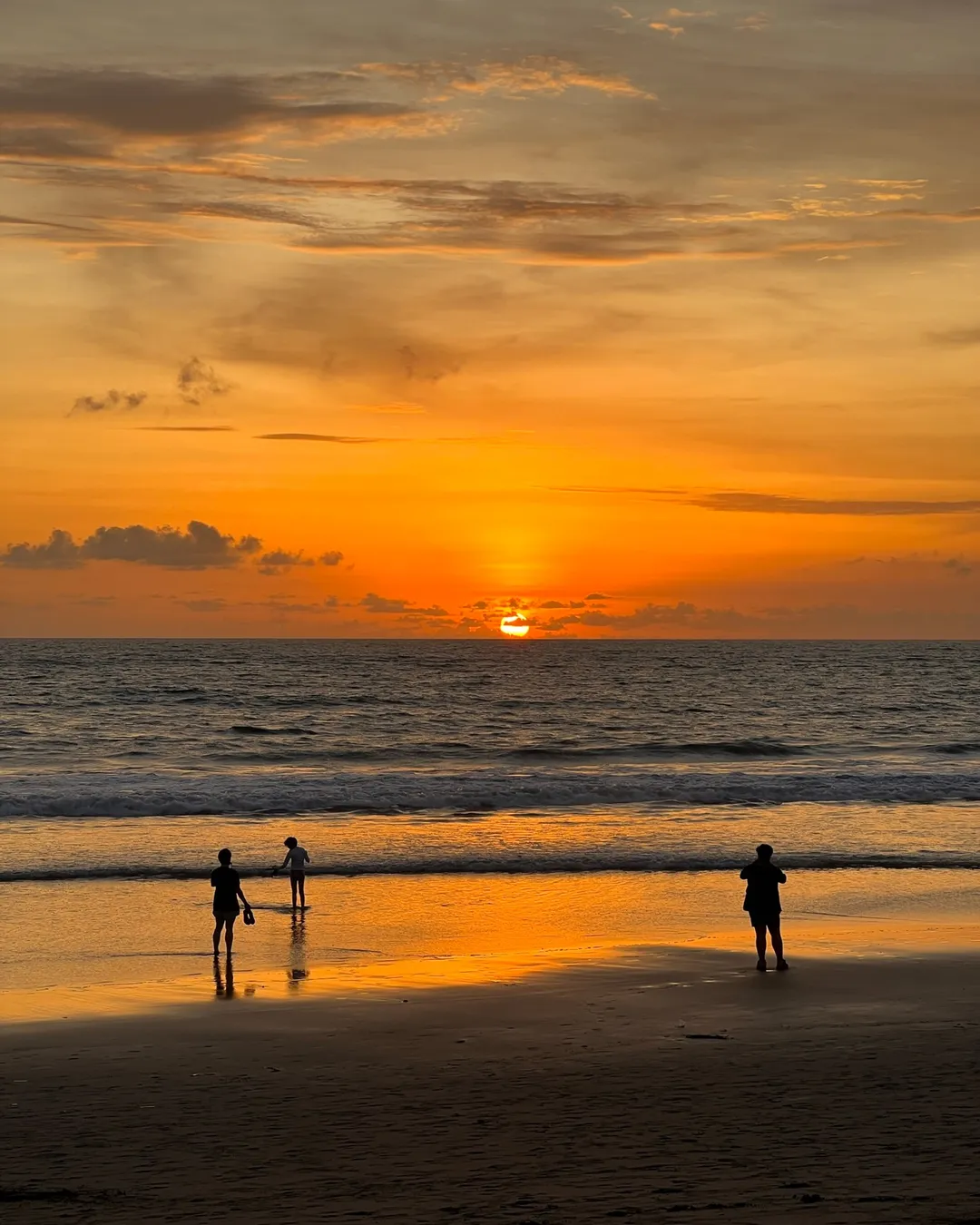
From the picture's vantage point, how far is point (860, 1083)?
39.2 feet

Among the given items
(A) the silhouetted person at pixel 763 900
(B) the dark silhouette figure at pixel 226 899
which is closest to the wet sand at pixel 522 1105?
(A) the silhouetted person at pixel 763 900

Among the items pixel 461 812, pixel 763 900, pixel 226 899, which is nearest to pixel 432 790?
pixel 461 812

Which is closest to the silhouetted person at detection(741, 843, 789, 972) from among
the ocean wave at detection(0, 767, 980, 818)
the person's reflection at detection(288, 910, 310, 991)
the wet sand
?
the wet sand

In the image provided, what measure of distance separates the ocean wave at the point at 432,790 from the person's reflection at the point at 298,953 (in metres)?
14.6

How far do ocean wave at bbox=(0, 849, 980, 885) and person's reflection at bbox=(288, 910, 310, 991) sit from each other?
4.77m

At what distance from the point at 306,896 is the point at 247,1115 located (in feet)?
41.3

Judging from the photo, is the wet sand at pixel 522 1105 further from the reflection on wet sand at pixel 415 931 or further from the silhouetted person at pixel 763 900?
the reflection on wet sand at pixel 415 931

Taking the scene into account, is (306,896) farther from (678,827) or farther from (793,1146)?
(793,1146)

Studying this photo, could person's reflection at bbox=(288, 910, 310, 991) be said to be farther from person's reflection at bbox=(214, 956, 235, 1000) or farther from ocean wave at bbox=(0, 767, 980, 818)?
ocean wave at bbox=(0, 767, 980, 818)

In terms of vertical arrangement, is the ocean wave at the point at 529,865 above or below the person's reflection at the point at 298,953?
above

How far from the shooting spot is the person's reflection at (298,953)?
17078 millimetres

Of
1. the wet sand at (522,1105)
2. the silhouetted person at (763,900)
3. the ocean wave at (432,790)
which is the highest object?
the ocean wave at (432,790)

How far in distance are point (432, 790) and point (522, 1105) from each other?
2835cm

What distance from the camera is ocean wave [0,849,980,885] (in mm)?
25797
